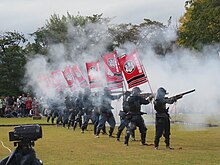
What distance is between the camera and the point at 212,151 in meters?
14.4

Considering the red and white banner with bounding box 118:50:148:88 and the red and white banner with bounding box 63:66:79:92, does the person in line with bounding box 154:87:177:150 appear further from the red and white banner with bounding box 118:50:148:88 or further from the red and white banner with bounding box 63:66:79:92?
the red and white banner with bounding box 63:66:79:92

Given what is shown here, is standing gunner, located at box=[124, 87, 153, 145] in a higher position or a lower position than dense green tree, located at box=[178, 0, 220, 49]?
lower

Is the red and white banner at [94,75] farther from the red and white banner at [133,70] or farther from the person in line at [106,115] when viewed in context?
the red and white banner at [133,70]

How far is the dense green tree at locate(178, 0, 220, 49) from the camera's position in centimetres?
3370

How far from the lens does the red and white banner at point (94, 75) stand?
1040 inches

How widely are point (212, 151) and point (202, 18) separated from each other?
22.8 m

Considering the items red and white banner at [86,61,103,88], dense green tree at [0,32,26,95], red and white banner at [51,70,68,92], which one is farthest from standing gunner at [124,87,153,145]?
dense green tree at [0,32,26,95]

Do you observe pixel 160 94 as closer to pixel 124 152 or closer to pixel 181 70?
pixel 124 152

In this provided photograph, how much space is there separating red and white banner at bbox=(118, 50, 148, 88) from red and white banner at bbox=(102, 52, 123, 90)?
9.70 feet

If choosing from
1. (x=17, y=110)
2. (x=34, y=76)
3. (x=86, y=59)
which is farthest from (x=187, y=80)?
(x=34, y=76)

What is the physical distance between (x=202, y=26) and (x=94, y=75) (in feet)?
39.1

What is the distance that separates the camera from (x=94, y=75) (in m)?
26.5

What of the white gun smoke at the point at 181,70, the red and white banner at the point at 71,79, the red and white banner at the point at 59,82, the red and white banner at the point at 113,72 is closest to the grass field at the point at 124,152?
the white gun smoke at the point at 181,70

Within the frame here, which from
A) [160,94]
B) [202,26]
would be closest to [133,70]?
[160,94]
